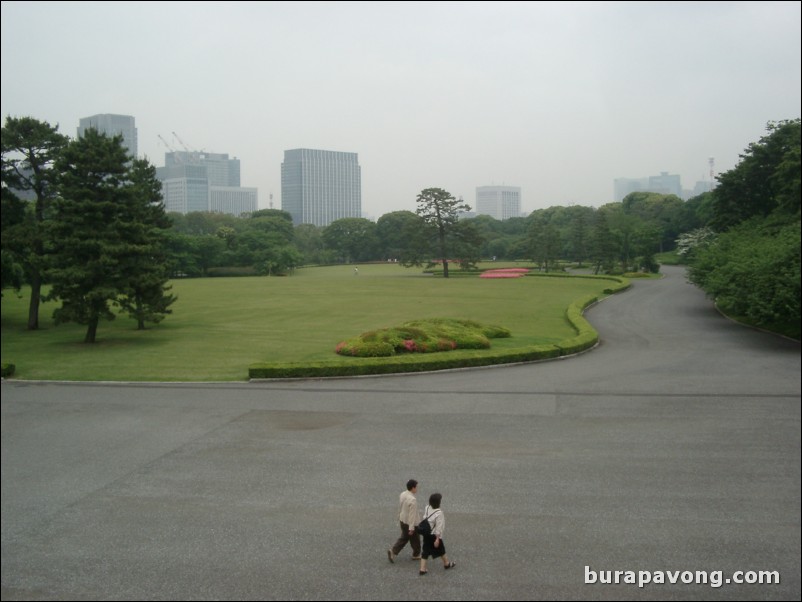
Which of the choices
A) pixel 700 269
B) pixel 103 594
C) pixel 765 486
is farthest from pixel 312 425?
pixel 700 269

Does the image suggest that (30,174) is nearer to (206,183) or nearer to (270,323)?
(270,323)

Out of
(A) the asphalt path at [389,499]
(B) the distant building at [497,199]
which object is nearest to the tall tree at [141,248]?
(A) the asphalt path at [389,499]

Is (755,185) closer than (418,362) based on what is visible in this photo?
Yes

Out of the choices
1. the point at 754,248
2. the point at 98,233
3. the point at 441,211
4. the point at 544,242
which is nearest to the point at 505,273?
the point at 544,242

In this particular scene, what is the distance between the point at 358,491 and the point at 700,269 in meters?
18.9

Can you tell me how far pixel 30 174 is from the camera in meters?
22.6

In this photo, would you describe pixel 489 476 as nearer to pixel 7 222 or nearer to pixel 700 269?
pixel 700 269

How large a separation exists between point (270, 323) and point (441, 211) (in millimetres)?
17621

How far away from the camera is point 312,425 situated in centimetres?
763

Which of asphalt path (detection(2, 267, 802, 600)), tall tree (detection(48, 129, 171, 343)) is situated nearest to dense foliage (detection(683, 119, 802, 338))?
asphalt path (detection(2, 267, 802, 600))

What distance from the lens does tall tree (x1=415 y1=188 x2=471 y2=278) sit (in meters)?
9.04

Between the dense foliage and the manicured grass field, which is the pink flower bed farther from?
the dense foliage

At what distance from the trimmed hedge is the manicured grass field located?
104 cm

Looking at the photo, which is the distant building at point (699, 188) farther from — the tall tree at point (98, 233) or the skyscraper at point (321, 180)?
the tall tree at point (98, 233)
